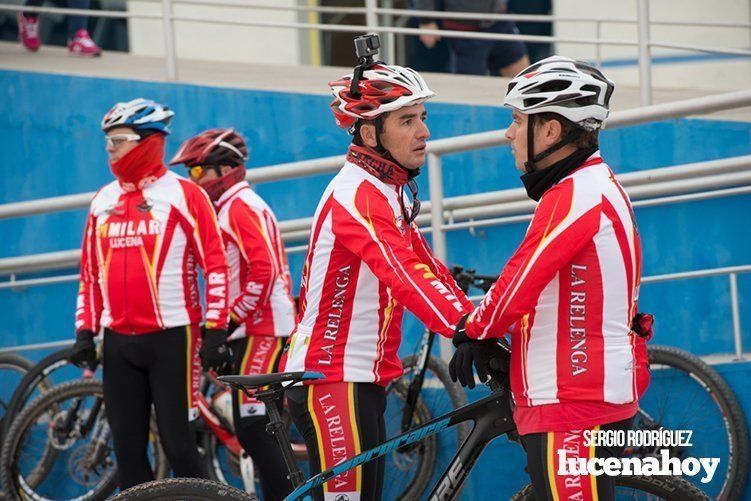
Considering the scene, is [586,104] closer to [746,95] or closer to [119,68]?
[746,95]

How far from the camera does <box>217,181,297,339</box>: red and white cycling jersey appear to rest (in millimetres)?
6035

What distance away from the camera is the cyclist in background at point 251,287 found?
5969mm

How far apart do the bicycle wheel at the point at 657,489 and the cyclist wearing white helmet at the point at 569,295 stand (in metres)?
0.20

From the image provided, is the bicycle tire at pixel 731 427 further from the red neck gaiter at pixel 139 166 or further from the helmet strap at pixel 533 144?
the red neck gaiter at pixel 139 166

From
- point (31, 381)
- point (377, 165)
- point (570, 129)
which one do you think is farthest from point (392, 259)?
point (31, 381)

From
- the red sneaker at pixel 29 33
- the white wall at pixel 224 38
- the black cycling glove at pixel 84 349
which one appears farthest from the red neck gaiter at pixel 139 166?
the white wall at pixel 224 38

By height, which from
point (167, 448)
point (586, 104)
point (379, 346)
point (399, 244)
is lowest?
point (167, 448)

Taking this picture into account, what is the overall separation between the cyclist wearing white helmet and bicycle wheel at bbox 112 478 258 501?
1.00 m

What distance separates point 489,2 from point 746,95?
4.37 metres

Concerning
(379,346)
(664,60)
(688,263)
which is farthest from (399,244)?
(664,60)

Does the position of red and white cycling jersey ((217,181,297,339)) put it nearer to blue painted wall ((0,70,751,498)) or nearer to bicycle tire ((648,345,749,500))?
blue painted wall ((0,70,751,498))

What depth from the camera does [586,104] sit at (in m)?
3.74

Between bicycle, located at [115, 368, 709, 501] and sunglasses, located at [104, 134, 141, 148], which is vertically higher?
sunglasses, located at [104, 134, 141, 148]

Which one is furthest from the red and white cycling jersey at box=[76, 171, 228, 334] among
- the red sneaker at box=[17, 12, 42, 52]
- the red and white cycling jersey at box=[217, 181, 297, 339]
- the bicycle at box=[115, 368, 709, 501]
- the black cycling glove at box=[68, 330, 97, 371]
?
the red sneaker at box=[17, 12, 42, 52]
